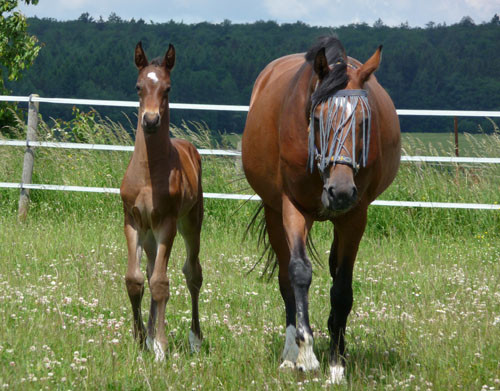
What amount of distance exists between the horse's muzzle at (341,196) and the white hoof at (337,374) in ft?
3.14

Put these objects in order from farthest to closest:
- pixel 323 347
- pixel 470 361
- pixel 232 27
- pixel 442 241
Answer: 1. pixel 232 27
2. pixel 442 241
3. pixel 323 347
4. pixel 470 361

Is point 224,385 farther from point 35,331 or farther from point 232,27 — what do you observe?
point 232,27

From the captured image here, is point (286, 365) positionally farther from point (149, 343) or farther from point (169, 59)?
point (169, 59)

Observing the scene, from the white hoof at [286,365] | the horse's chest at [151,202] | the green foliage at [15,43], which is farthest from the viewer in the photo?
the green foliage at [15,43]

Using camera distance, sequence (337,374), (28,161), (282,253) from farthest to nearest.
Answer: (28,161) < (282,253) < (337,374)

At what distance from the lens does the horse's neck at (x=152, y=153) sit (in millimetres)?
4812

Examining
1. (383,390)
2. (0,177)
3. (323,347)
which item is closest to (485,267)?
(323,347)

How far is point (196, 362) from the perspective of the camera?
426 centimetres

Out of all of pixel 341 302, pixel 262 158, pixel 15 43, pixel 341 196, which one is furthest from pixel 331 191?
pixel 15 43

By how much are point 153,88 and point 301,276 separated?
1584 millimetres

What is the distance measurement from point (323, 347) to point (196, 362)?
0.99 m

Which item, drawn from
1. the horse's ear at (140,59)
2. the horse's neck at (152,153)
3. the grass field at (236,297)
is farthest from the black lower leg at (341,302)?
the horse's ear at (140,59)

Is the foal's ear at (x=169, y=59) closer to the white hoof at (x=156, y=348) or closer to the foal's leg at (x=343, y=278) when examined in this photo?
→ the foal's leg at (x=343, y=278)

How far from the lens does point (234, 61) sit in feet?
237
